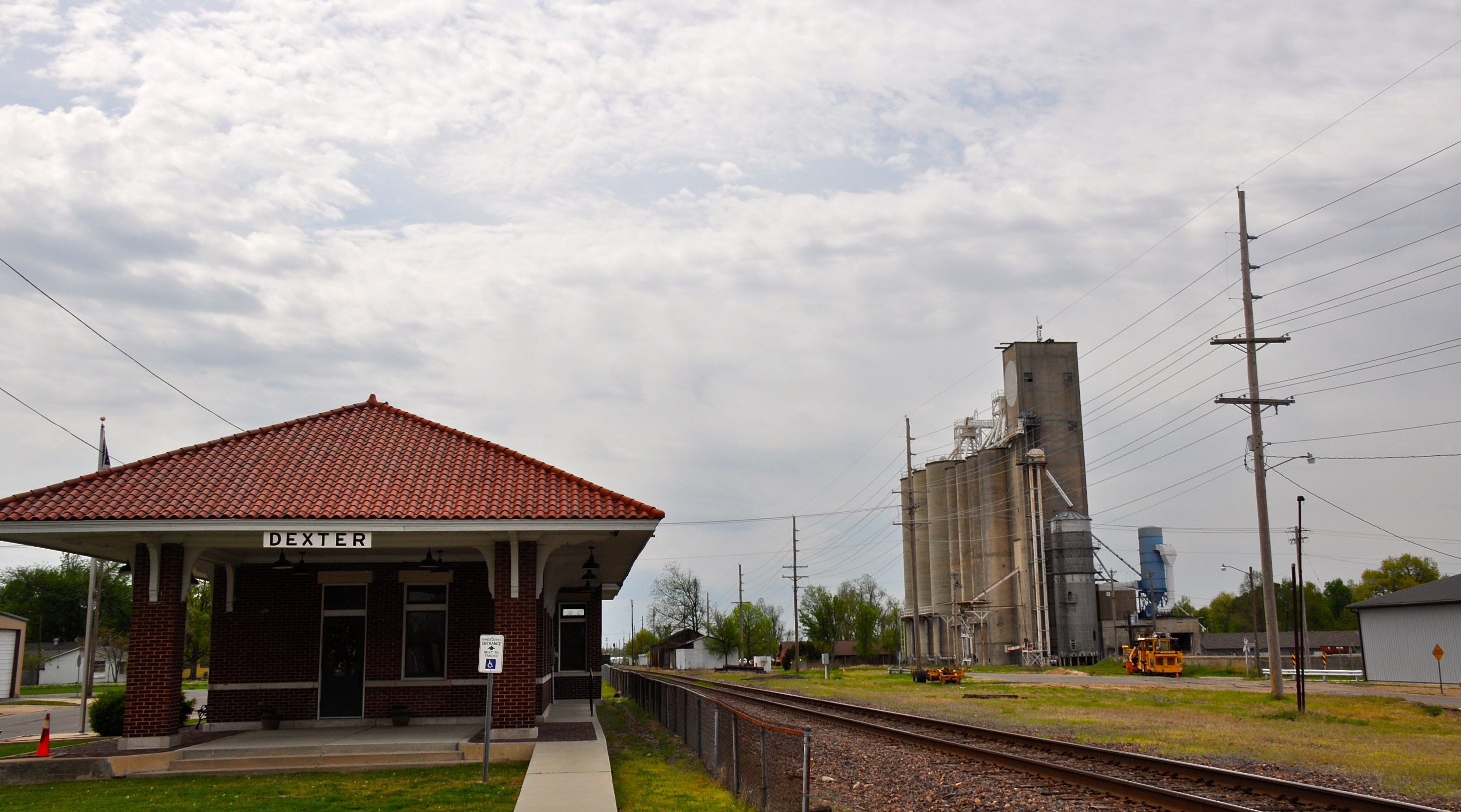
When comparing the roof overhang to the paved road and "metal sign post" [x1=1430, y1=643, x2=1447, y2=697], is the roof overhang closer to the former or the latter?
the paved road

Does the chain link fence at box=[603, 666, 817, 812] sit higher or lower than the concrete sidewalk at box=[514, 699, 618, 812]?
higher

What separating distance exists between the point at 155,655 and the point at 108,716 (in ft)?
22.2

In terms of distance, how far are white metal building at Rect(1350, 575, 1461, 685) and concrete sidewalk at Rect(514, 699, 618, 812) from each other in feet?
111

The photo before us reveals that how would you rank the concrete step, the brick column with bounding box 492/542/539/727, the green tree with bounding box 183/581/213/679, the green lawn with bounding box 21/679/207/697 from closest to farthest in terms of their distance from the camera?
1. the concrete step
2. the brick column with bounding box 492/542/539/727
3. the green lawn with bounding box 21/679/207/697
4. the green tree with bounding box 183/581/213/679

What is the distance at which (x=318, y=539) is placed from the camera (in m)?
16.3

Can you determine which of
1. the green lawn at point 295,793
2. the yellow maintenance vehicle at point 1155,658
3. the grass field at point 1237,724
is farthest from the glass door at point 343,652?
the yellow maintenance vehicle at point 1155,658

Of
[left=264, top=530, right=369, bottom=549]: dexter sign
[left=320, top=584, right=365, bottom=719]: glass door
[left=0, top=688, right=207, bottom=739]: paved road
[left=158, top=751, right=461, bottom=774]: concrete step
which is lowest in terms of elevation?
[left=0, top=688, right=207, bottom=739]: paved road

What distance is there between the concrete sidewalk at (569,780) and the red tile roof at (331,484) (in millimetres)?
3696

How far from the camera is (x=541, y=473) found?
19.1 metres

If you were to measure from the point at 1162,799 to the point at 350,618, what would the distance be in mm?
14893

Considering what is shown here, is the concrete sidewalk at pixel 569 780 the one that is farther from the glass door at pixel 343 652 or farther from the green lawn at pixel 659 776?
the glass door at pixel 343 652

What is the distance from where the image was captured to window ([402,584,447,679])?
20031 mm

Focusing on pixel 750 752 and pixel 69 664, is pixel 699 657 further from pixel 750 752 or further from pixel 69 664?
pixel 750 752

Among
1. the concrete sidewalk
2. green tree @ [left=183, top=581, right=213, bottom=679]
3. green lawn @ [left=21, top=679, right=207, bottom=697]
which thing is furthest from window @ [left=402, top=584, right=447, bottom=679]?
green tree @ [left=183, top=581, right=213, bottom=679]
